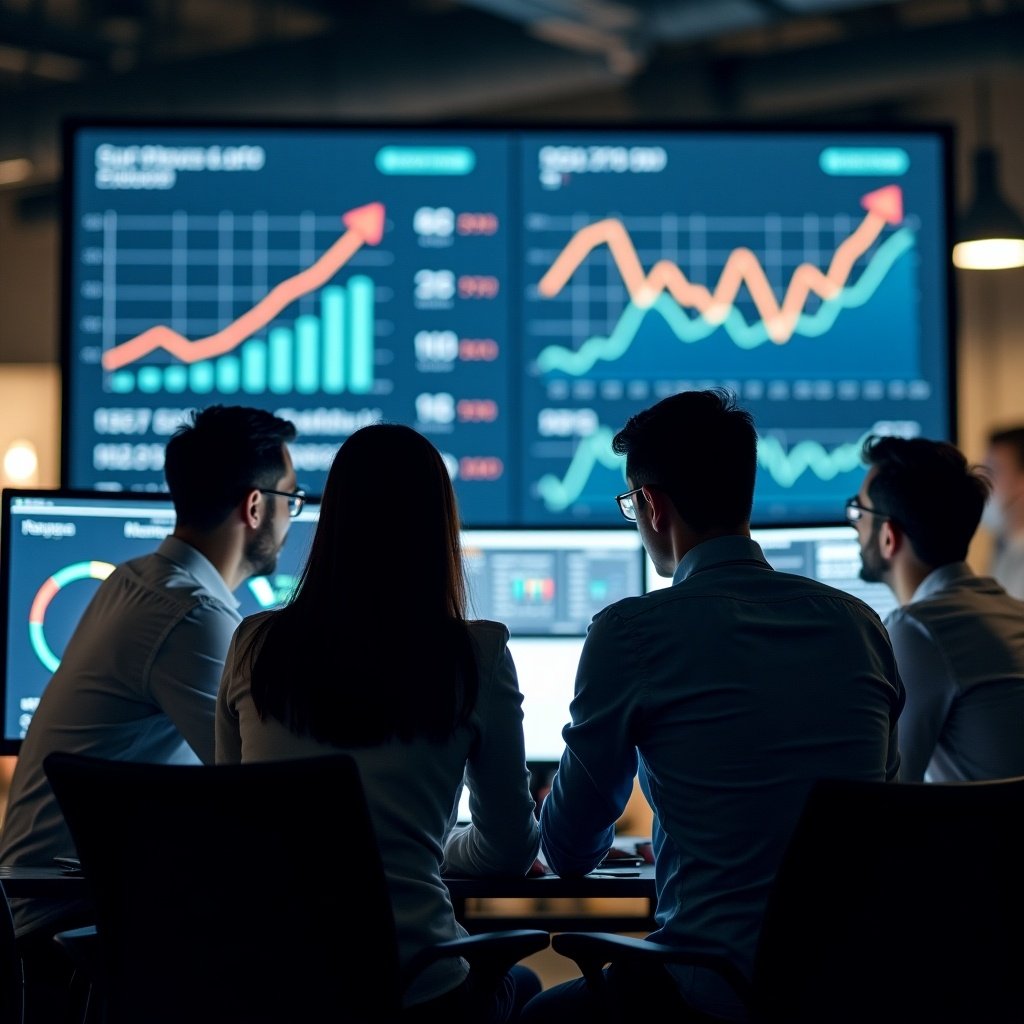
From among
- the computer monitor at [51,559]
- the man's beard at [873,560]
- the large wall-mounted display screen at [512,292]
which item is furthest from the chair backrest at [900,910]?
the large wall-mounted display screen at [512,292]

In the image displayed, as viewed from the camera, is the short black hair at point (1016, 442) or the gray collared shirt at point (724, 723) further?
the short black hair at point (1016, 442)

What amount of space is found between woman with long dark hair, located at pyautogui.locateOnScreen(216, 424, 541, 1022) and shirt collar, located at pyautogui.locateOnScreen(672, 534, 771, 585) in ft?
0.82

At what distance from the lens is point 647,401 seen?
125 inches

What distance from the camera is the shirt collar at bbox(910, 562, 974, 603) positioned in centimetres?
212

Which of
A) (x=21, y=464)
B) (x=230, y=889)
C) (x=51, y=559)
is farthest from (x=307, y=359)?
(x=21, y=464)

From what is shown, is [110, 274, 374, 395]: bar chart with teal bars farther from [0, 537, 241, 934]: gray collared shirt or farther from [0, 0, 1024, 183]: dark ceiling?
[0, 0, 1024, 183]: dark ceiling

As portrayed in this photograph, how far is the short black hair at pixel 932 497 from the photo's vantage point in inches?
84.7

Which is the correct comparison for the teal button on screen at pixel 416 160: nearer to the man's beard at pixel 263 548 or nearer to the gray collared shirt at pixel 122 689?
the man's beard at pixel 263 548

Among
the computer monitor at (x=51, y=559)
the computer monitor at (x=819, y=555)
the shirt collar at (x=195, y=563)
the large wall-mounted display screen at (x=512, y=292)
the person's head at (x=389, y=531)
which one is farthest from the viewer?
the large wall-mounted display screen at (x=512, y=292)

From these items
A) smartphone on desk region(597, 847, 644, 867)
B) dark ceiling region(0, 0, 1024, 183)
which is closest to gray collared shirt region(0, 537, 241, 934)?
smartphone on desk region(597, 847, 644, 867)

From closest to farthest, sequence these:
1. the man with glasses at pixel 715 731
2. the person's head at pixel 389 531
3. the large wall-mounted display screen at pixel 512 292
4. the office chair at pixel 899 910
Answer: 1. the office chair at pixel 899 910
2. the man with glasses at pixel 715 731
3. the person's head at pixel 389 531
4. the large wall-mounted display screen at pixel 512 292

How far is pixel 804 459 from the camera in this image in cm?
314

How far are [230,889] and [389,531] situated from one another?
1.55ft

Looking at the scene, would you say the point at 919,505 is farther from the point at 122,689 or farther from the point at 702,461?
the point at 122,689
